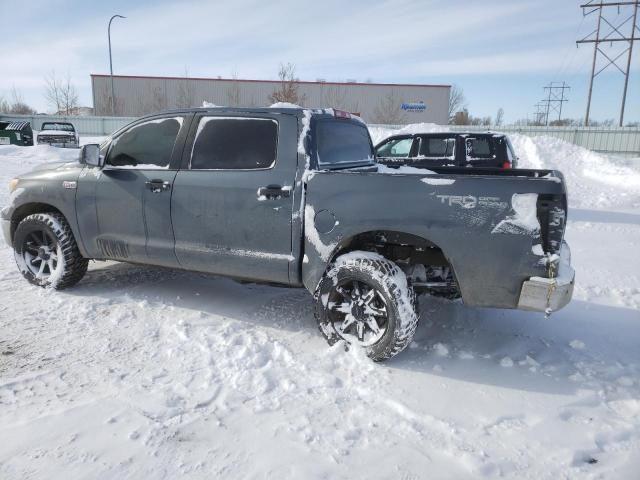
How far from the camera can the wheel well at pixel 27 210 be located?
4848 mm

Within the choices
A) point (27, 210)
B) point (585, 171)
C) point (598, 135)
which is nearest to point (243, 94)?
point (598, 135)

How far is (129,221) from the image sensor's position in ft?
14.0

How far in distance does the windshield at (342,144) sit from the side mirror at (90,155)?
7.11ft

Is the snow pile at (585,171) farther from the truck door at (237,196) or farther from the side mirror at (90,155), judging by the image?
the side mirror at (90,155)

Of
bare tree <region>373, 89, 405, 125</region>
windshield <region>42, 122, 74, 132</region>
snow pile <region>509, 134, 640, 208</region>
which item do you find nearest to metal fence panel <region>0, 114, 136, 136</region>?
windshield <region>42, 122, 74, 132</region>

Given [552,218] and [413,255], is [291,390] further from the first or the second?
[552,218]

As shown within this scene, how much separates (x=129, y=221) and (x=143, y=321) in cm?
94

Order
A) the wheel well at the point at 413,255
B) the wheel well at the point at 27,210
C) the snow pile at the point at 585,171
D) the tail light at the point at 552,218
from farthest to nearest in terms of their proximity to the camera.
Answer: the snow pile at the point at 585,171, the wheel well at the point at 27,210, the wheel well at the point at 413,255, the tail light at the point at 552,218

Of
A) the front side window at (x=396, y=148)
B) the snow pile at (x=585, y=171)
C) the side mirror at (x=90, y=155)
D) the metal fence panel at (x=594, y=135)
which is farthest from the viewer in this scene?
the metal fence panel at (x=594, y=135)

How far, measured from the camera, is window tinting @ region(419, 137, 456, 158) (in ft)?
28.3

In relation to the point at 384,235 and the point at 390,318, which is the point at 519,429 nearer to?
the point at 390,318

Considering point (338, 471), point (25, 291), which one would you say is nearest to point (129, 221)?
point (25, 291)

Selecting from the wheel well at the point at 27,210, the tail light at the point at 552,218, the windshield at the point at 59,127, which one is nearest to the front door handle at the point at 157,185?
the wheel well at the point at 27,210

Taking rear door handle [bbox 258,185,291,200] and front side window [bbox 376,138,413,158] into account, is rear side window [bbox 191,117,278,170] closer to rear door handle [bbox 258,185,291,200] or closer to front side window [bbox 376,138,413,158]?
rear door handle [bbox 258,185,291,200]
